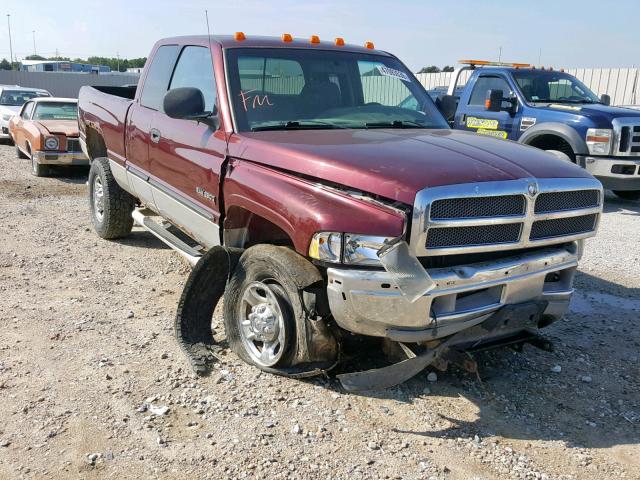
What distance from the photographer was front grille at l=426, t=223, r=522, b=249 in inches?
123

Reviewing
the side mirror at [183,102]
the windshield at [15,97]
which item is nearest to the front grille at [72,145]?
the windshield at [15,97]

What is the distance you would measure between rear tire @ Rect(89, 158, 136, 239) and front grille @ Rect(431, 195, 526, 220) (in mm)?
4532

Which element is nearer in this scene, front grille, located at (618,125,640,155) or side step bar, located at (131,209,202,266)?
side step bar, located at (131,209,202,266)

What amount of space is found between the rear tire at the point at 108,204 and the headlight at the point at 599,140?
22.0 ft

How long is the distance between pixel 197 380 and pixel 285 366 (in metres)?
0.57

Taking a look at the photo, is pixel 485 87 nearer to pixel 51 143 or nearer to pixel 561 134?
pixel 561 134

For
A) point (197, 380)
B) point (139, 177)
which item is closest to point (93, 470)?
point (197, 380)

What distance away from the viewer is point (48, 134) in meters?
Answer: 11.3

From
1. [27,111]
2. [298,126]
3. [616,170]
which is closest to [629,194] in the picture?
[616,170]

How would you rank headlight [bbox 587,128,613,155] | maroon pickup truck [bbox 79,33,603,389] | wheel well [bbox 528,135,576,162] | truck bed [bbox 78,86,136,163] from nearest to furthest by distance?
maroon pickup truck [bbox 79,33,603,389] < truck bed [bbox 78,86,136,163] < headlight [bbox 587,128,613,155] < wheel well [bbox 528,135,576,162]

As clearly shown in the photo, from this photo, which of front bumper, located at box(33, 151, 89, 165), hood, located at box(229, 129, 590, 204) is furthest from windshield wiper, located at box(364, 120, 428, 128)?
front bumper, located at box(33, 151, 89, 165)

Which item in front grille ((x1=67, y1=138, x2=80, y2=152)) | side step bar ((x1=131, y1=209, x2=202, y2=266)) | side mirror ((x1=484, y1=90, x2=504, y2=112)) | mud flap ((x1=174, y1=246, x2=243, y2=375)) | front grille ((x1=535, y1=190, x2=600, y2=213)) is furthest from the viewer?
front grille ((x1=67, y1=138, x2=80, y2=152))

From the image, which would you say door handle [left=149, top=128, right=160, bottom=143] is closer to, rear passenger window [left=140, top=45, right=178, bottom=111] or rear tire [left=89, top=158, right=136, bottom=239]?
rear passenger window [left=140, top=45, right=178, bottom=111]

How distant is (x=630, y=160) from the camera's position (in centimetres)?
949
